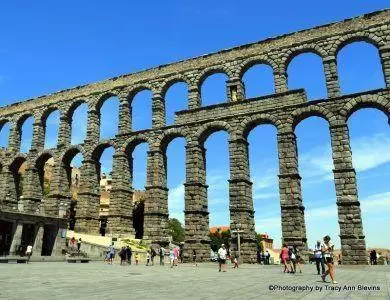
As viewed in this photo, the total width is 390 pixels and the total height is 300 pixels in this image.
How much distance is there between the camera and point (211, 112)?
33.8 meters

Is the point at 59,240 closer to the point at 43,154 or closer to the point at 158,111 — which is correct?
the point at 158,111

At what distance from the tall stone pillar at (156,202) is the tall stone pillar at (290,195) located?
34.0ft

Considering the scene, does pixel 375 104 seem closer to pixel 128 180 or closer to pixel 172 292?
pixel 128 180

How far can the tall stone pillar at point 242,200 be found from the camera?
29.0 metres

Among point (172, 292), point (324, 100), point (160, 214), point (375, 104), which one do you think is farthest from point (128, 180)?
point (172, 292)

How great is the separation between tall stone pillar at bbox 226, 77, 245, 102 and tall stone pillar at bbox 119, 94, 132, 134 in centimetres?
1057

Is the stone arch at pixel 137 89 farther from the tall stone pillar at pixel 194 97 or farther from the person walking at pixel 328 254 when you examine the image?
the person walking at pixel 328 254

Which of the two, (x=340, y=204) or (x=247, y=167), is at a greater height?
(x=247, y=167)

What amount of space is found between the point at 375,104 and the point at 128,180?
21.7 metres

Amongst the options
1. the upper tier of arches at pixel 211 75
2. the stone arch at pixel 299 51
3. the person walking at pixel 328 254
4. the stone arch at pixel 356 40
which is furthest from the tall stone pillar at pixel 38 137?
the person walking at pixel 328 254

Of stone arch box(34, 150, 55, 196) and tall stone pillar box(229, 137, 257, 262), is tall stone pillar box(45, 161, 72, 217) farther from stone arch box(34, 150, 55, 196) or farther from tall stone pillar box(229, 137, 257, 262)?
tall stone pillar box(229, 137, 257, 262)

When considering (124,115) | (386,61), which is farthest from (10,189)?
(386,61)

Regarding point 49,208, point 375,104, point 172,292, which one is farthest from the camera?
point 49,208

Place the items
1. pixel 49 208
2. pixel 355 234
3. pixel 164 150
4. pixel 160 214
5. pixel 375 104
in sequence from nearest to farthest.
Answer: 1. pixel 355 234
2. pixel 375 104
3. pixel 160 214
4. pixel 164 150
5. pixel 49 208
